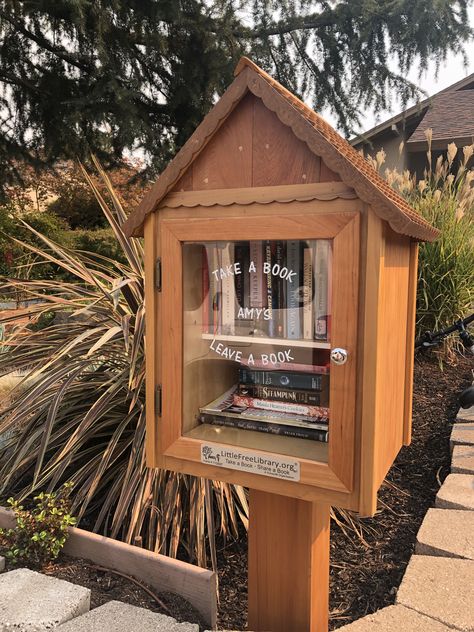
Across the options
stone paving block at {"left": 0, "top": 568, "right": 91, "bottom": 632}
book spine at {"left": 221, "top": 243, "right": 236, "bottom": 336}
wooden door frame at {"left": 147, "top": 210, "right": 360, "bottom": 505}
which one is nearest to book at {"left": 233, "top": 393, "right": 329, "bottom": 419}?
wooden door frame at {"left": 147, "top": 210, "right": 360, "bottom": 505}

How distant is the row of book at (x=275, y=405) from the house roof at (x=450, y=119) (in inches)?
304

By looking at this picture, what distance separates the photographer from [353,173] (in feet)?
3.75

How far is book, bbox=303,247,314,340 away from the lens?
1315mm

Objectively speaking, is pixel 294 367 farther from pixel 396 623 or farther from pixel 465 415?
pixel 465 415

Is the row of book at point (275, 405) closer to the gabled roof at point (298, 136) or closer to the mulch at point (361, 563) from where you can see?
the gabled roof at point (298, 136)

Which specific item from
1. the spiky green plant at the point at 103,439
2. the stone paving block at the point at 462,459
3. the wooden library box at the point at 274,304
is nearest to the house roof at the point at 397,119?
the spiky green plant at the point at 103,439

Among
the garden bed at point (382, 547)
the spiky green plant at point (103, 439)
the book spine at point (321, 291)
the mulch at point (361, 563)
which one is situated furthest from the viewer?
the spiky green plant at point (103, 439)

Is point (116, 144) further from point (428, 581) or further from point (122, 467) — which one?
point (428, 581)

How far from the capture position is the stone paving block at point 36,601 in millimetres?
1457

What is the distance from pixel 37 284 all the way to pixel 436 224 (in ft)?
11.2

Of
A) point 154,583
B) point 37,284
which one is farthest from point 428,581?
point 37,284

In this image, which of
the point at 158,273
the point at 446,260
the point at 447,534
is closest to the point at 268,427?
the point at 158,273

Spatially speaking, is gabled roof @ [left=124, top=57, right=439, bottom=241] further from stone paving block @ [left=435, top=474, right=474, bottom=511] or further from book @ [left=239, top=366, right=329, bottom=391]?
stone paving block @ [left=435, top=474, right=474, bottom=511]

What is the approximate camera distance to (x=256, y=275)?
141 centimetres
